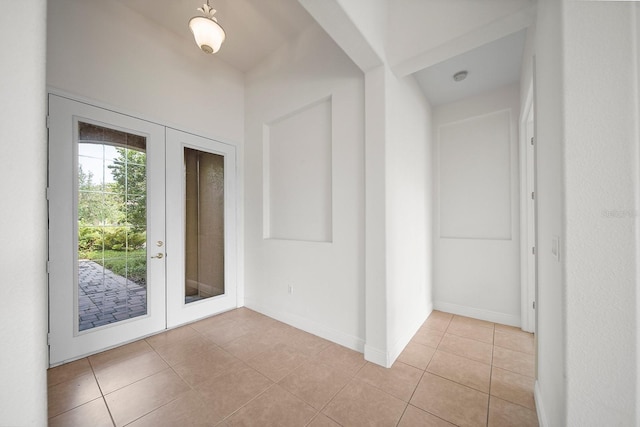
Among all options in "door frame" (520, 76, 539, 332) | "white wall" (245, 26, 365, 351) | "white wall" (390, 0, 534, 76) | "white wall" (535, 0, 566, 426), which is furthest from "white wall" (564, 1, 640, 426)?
"door frame" (520, 76, 539, 332)

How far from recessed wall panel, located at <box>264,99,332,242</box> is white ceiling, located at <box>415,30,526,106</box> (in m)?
1.32

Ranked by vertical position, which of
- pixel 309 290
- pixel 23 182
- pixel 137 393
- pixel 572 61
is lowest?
pixel 137 393

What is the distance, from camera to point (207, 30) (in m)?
2.12

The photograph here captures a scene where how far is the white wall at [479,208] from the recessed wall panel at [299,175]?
179cm

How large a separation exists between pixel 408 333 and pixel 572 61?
2484 mm

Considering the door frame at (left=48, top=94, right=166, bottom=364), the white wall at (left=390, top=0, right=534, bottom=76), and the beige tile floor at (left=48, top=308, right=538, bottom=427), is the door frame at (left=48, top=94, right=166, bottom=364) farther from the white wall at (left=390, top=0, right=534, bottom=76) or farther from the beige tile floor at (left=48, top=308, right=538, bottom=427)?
the white wall at (left=390, top=0, right=534, bottom=76)

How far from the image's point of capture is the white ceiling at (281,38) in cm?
244

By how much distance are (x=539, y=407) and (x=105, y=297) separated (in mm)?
3719

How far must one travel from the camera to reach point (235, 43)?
304 centimetres

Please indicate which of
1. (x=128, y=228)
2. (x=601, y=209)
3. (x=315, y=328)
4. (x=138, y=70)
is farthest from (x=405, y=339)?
(x=138, y=70)

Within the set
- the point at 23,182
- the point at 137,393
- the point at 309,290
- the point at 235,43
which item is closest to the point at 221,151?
the point at 235,43

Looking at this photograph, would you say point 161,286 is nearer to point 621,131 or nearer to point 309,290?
point 309,290

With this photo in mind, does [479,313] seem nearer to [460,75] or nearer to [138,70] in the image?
[460,75]

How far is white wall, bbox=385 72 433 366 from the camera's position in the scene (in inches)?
85.4
